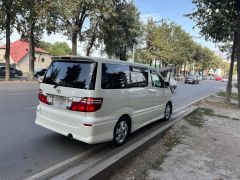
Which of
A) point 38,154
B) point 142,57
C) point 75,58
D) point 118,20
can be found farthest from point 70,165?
point 142,57

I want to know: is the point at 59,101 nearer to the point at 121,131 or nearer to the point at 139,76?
the point at 121,131

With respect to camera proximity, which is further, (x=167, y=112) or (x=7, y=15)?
(x=7, y=15)

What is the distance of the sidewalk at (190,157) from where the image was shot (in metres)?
4.47

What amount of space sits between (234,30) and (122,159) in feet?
39.0

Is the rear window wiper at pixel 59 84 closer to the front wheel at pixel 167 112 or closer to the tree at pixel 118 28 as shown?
the front wheel at pixel 167 112

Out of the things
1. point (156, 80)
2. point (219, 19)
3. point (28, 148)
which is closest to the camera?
point (28, 148)

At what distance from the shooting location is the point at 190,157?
5.36 meters

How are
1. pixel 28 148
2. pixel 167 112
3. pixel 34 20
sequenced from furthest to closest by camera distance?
pixel 34 20 → pixel 167 112 → pixel 28 148

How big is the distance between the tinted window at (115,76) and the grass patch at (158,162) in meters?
1.68

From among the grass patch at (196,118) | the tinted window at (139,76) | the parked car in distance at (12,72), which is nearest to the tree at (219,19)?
the grass patch at (196,118)

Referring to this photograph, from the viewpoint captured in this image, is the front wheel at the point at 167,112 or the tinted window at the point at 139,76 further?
the front wheel at the point at 167,112

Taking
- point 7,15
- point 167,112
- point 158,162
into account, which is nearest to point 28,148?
point 158,162

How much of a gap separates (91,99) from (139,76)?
195cm

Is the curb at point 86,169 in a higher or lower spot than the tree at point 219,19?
lower
